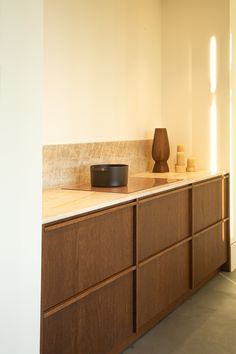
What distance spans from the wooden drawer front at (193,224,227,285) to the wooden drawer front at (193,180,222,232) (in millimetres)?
77

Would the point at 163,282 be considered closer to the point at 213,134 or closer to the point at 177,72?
the point at 213,134

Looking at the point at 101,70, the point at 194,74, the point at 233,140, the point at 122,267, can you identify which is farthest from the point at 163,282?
the point at 194,74

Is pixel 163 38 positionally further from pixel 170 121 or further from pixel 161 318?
pixel 161 318

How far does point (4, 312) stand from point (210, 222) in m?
2.30

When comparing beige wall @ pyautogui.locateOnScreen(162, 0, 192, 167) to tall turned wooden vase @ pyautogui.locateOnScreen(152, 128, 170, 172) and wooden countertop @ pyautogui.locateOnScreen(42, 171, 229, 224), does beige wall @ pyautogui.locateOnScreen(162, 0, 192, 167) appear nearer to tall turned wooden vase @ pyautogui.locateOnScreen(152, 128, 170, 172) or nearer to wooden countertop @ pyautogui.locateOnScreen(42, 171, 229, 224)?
tall turned wooden vase @ pyautogui.locateOnScreen(152, 128, 170, 172)

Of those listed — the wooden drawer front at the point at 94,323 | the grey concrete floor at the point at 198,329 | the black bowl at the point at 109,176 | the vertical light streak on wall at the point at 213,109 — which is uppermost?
the vertical light streak on wall at the point at 213,109

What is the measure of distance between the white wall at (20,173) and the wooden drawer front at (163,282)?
1.01 metres

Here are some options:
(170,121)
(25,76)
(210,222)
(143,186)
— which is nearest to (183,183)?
(143,186)

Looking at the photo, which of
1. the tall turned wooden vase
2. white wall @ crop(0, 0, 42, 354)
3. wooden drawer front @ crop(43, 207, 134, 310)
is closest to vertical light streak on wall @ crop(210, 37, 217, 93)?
the tall turned wooden vase

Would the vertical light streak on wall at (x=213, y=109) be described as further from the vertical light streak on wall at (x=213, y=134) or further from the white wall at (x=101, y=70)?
the white wall at (x=101, y=70)

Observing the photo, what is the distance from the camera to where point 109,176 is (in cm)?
288

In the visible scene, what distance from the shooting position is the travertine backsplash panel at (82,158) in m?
2.92


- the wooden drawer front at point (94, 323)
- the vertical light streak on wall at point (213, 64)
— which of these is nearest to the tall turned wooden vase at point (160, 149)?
the vertical light streak on wall at point (213, 64)

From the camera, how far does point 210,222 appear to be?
3695mm
